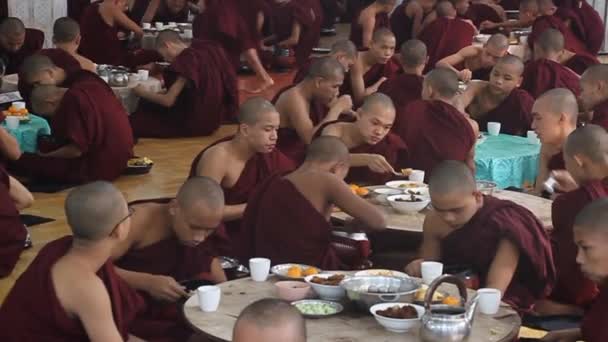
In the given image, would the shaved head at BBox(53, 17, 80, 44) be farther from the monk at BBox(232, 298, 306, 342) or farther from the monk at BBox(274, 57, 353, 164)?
the monk at BBox(232, 298, 306, 342)

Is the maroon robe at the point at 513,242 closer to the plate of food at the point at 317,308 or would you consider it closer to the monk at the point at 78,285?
the plate of food at the point at 317,308

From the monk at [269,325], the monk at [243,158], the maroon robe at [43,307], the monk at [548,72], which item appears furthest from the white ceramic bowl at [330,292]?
the monk at [548,72]

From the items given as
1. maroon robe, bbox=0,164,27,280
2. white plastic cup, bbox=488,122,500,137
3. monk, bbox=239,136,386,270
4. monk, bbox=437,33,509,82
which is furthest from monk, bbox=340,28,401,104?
monk, bbox=239,136,386,270

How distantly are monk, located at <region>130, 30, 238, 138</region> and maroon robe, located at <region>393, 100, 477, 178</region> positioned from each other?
3375mm

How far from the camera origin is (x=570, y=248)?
208 inches

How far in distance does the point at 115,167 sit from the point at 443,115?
8.91 feet

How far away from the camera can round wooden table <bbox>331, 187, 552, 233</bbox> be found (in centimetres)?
543

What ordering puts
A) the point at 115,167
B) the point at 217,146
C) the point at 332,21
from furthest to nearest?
1. the point at 332,21
2. the point at 115,167
3. the point at 217,146

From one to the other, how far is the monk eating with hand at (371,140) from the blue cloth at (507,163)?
517mm

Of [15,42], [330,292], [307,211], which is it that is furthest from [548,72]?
[330,292]

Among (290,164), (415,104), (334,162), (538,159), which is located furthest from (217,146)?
(538,159)

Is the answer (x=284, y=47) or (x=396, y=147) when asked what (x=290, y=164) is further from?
(x=284, y=47)

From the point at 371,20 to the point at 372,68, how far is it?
9.03ft

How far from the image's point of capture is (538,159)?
712 cm
